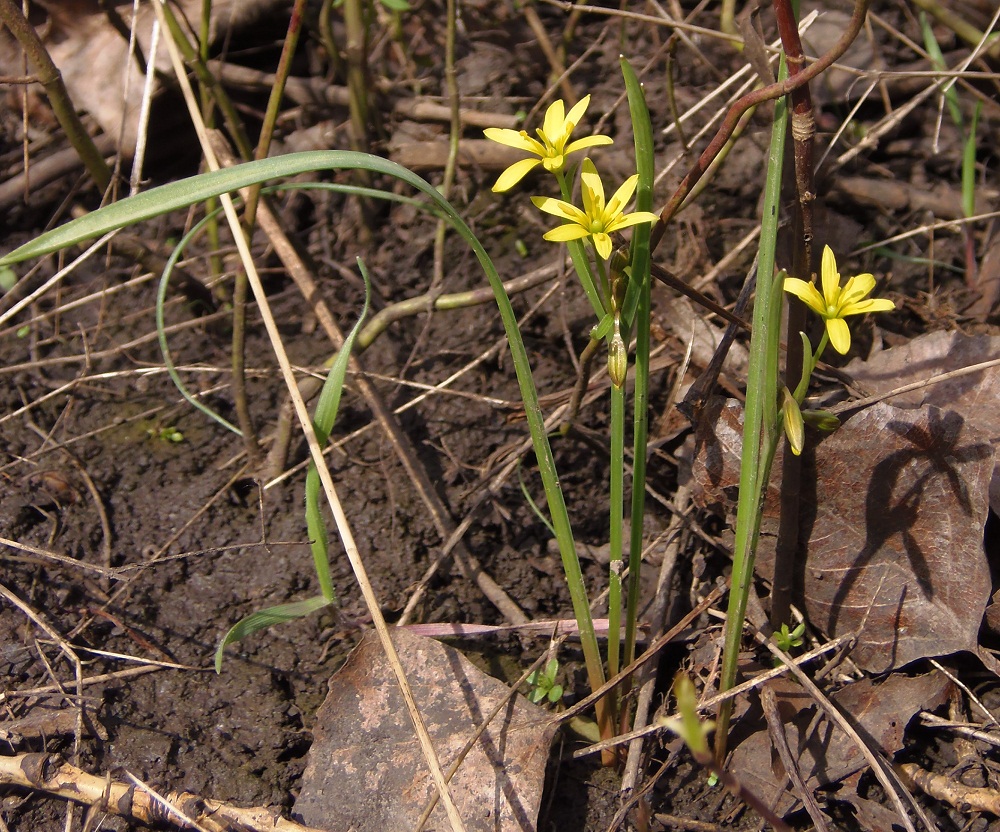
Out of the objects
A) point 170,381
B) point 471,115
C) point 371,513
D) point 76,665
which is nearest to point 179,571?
point 76,665

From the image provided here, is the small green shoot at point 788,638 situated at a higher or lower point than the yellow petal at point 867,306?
lower

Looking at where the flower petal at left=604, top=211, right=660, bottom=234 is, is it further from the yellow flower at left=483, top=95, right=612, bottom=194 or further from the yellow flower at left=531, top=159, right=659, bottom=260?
the yellow flower at left=483, top=95, right=612, bottom=194

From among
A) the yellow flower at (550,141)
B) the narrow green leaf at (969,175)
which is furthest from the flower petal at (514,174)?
the narrow green leaf at (969,175)

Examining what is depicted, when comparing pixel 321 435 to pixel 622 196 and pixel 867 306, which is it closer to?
pixel 622 196

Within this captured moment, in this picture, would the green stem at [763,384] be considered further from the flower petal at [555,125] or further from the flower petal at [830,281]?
the flower petal at [555,125]

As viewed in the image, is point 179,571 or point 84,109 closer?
point 179,571

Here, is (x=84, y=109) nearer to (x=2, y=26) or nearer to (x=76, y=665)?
(x=2, y=26)
